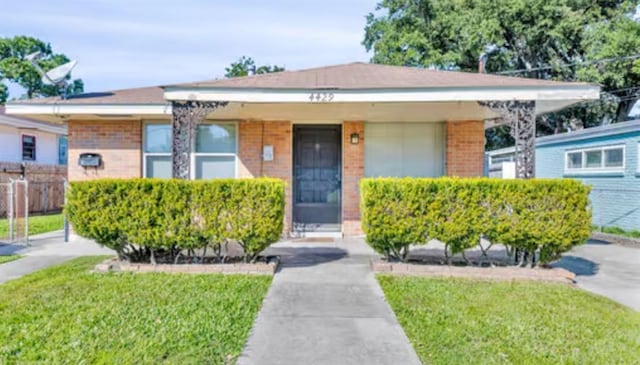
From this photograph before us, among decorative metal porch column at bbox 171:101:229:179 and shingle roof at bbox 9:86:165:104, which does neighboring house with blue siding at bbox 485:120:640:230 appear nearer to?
decorative metal porch column at bbox 171:101:229:179

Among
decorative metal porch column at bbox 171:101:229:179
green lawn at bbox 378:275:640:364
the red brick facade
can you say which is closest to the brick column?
the red brick facade

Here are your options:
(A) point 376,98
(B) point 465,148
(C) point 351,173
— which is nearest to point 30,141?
(C) point 351,173

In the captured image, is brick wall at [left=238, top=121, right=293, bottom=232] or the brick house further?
brick wall at [left=238, top=121, right=293, bottom=232]

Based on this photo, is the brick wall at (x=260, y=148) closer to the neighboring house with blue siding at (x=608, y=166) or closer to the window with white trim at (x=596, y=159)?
the neighboring house with blue siding at (x=608, y=166)

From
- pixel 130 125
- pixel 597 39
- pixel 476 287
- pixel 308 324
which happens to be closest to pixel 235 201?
pixel 308 324

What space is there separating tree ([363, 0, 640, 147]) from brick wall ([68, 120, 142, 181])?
55.3 feet

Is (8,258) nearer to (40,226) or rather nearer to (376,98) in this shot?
(40,226)

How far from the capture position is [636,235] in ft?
31.1

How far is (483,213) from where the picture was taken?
5660mm

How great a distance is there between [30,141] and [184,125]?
15.6 m

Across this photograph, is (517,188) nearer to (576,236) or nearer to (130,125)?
(576,236)

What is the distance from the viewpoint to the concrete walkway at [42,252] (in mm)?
6164

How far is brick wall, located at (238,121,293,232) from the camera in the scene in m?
9.02

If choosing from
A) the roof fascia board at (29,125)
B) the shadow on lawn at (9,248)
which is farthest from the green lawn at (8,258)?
the roof fascia board at (29,125)
